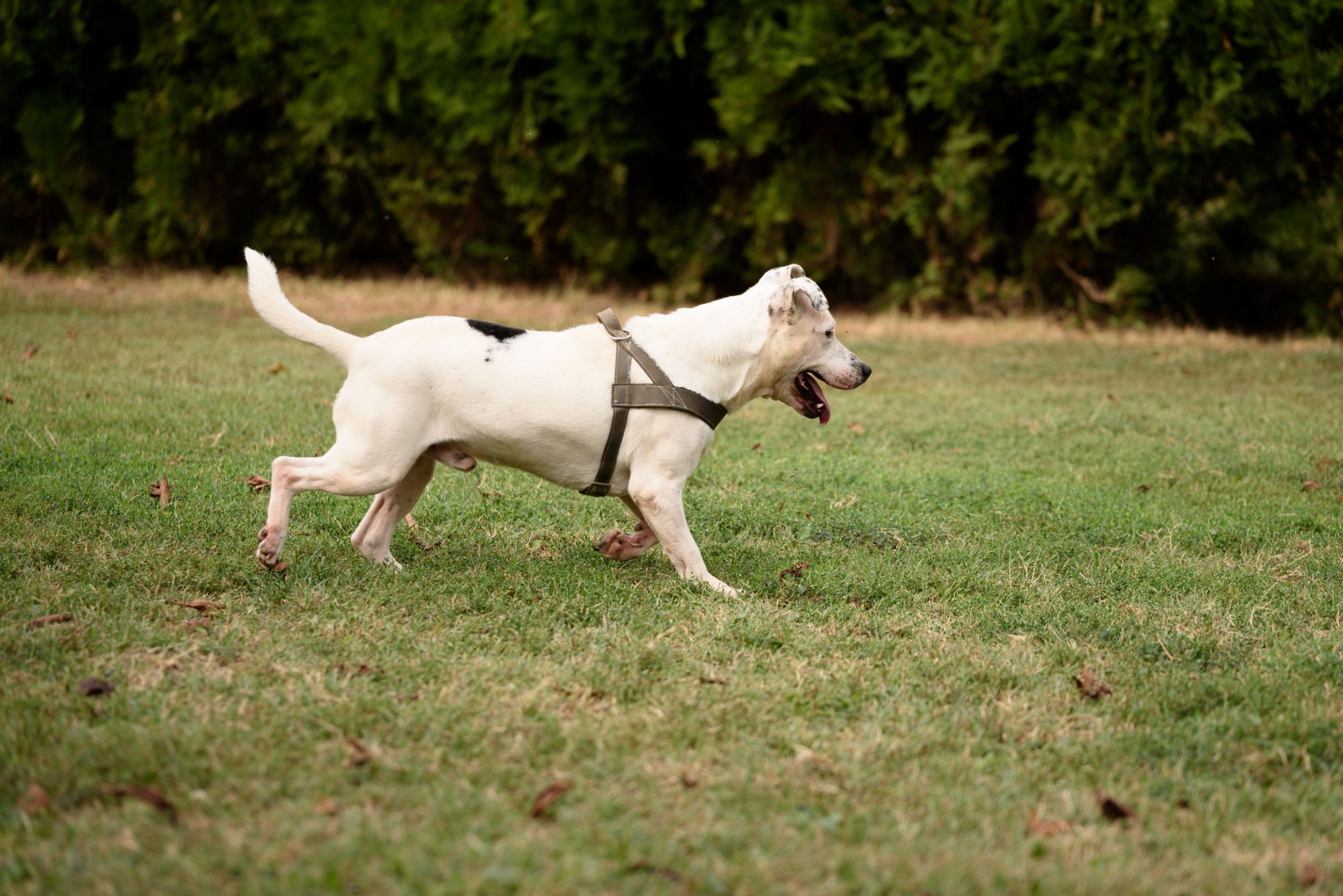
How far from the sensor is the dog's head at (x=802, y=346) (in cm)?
525

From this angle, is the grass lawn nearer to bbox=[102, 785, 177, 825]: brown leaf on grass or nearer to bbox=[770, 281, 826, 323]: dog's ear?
bbox=[102, 785, 177, 825]: brown leaf on grass

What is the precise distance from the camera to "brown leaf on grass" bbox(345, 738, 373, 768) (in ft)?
10.8

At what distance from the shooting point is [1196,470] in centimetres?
780

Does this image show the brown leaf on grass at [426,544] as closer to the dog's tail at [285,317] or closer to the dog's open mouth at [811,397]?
the dog's tail at [285,317]

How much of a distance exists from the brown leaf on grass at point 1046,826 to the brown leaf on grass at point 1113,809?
0.13m

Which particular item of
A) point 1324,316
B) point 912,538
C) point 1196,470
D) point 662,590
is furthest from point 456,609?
point 1324,316

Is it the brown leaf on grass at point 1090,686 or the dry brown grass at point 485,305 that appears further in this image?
the dry brown grass at point 485,305

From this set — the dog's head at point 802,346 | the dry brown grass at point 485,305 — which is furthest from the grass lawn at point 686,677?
the dry brown grass at point 485,305

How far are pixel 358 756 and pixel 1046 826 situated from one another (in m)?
1.86

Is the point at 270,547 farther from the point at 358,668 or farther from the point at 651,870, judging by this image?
the point at 651,870

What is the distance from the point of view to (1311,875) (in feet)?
9.84

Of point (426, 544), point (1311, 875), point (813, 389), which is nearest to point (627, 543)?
point (426, 544)

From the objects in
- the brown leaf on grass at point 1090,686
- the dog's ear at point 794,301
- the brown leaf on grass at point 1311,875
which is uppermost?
the dog's ear at point 794,301

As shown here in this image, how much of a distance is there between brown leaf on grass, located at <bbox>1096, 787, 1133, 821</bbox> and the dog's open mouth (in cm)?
248
